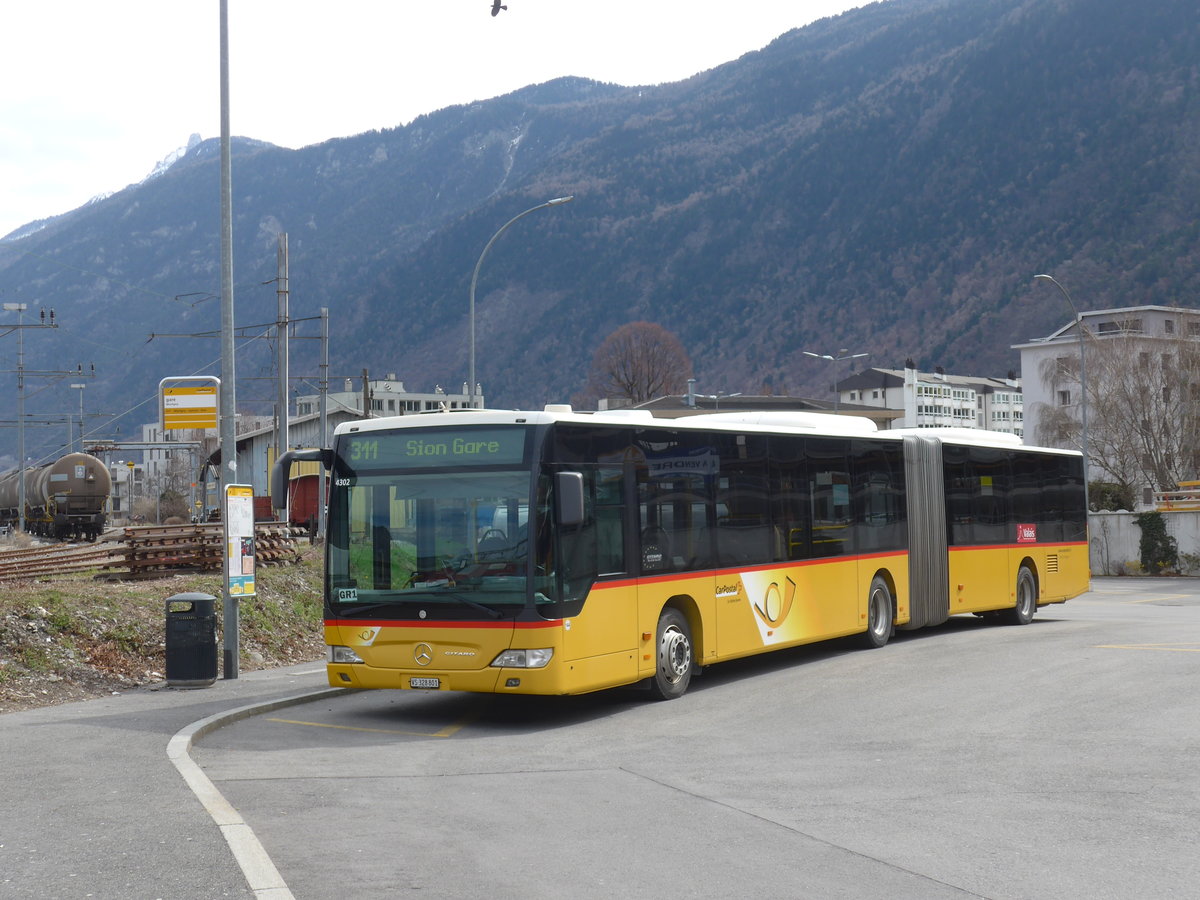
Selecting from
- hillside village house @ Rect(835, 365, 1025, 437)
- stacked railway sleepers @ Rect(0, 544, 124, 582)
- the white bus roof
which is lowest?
stacked railway sleepers @ Rect(0, 544, 124, 582)

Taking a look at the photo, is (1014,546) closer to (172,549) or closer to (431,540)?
(431,540)

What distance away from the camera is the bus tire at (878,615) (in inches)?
762

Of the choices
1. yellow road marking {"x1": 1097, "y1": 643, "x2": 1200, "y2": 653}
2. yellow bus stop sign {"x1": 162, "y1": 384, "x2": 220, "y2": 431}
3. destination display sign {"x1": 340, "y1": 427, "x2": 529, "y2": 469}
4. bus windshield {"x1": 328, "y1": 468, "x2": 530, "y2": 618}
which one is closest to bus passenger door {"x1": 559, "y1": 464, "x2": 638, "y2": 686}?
bus windshield {"x1": 328, "y1": 468, "x2": 530, "y2": 618}

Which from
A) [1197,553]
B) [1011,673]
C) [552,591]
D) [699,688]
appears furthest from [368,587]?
[1197,553]

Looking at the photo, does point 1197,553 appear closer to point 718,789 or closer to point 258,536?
point 258,536

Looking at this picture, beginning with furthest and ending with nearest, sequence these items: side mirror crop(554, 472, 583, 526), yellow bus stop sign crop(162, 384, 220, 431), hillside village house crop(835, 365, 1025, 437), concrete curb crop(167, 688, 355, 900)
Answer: hillside village house crop(835, 365, 1025, 437) → yellow bus stop sign crop(162, 384, 220, 431) → side mirror crop(554, 472, 583, 526) → concrete curb crop(167, 688, 355, 900)

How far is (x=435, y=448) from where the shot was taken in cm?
1348

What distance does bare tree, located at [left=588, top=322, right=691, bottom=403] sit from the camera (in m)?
132

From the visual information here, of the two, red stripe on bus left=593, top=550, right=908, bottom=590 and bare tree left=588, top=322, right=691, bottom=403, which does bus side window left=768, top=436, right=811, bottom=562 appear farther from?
bare tree left=588, top=322, right=691, bottom=403

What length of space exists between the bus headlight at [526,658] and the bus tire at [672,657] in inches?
76.7

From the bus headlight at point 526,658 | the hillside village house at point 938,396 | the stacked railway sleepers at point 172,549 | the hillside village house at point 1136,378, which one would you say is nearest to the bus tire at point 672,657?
the bus headlight at point 526,658

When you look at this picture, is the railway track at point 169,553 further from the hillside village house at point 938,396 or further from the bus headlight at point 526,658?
the hillside village house at point 938,396

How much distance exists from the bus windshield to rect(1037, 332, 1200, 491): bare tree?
54.3m

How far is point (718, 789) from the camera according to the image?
986 cm
